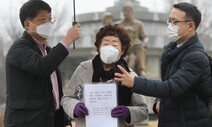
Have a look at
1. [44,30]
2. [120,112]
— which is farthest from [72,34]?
[120,112]

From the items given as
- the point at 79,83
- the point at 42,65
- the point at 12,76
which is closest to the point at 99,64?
the point at 79,83

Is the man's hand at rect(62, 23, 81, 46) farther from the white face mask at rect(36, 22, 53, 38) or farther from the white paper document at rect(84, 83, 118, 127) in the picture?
the white paper document at rect(84, 83, 118, 127)

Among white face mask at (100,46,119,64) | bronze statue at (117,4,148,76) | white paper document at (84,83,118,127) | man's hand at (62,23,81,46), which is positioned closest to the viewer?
white paper document at (84,83,118,127)

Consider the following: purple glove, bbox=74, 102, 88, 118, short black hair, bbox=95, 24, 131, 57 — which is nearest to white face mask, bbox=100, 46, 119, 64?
short black hair, bbox=95, 24, 131, 57

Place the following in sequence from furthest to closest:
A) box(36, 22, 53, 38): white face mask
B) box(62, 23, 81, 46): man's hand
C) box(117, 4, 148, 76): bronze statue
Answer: box(117, 4, 148, 76): bronze statue, box(36, 22, 53, 38): white face mask, box(62, 23, 81, 46): man's hand

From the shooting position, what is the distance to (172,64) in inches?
129

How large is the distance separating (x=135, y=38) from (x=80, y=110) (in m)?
8.83

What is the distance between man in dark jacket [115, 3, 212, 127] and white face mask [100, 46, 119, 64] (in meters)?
0.20

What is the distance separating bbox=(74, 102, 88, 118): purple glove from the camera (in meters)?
3.18

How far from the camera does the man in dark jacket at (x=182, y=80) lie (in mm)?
3062

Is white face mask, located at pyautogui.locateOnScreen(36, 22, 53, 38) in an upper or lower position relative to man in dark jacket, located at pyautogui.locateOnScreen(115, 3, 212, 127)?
upper

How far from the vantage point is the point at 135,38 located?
11.9m

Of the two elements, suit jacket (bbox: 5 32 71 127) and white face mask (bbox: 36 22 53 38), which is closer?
suit jacket (bbox: 5 32 71 127)

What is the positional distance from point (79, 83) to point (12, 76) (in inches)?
21.4
